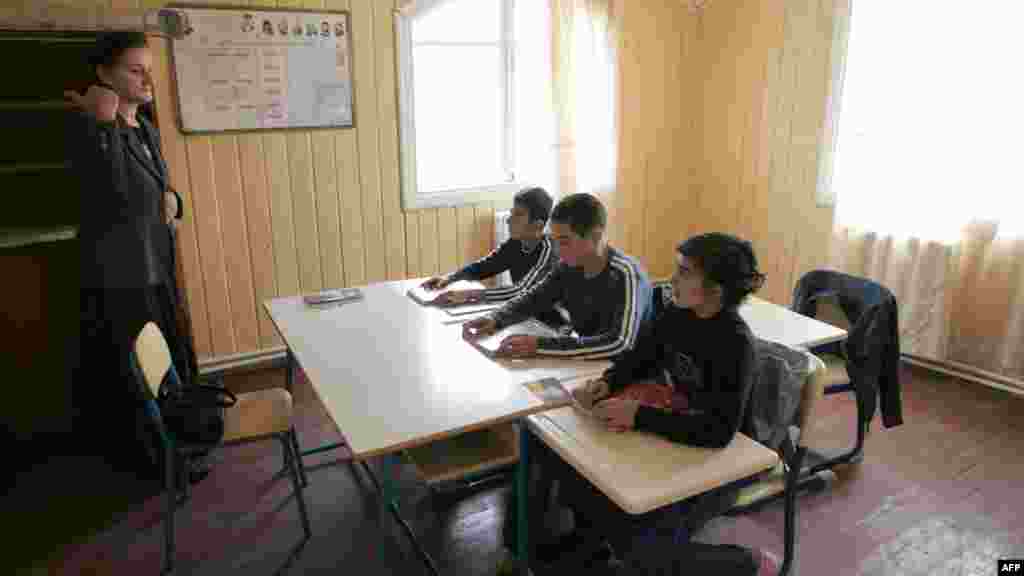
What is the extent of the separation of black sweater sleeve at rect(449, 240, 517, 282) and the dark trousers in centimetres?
123

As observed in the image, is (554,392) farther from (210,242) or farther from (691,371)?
(210,242)

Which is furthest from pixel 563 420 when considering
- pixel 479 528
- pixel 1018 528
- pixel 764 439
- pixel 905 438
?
pixel 905 438

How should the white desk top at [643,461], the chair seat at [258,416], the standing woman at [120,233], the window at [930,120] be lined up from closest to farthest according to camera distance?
1. the white desk top at [643,461]
2. the chair seat at [258,416]
3. the standing woman at [120,233]
4. the window at [930,120]

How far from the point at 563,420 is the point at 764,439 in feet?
2.01

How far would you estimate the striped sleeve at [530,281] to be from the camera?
2.82 meters

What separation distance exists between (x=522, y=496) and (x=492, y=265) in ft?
4.46

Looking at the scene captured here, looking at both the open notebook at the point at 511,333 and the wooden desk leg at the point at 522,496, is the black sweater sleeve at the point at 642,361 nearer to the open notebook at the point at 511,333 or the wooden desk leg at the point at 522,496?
the wooden desk leg at the point at 522,496

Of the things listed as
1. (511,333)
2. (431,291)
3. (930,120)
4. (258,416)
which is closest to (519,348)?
(511,333)

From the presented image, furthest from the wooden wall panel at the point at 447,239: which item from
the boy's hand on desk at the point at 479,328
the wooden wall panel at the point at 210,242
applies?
the boy's hand on desk at the point at 479,328

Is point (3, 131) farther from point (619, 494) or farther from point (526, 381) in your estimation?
point (619, 494)

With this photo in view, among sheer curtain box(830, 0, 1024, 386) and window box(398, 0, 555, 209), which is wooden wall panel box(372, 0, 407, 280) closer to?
window box(398, 0, 555, 209)

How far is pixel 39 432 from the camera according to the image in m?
3.13

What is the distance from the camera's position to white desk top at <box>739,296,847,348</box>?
7.88 ft

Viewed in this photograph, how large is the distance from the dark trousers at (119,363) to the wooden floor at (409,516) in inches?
5.3
